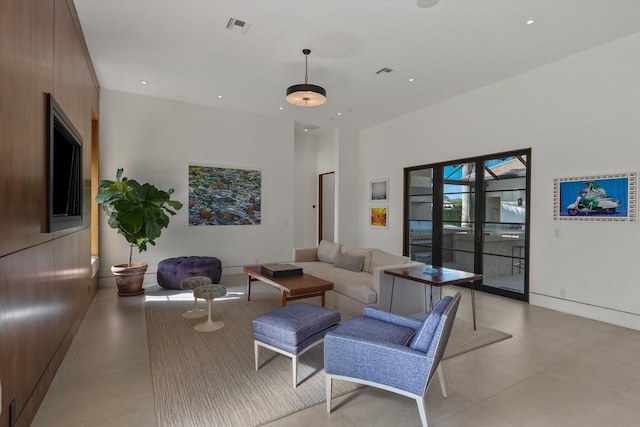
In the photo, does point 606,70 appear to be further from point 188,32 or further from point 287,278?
point 188,32

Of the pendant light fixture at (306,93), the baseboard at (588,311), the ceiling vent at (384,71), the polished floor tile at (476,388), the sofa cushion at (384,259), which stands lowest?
the polished floor tile at (476,388)

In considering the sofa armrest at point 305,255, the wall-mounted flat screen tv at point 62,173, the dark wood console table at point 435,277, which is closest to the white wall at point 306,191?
the sofa armrest at point 305,255

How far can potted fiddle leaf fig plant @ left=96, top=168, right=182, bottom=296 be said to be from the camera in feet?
16.5

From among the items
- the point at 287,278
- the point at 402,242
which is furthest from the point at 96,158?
the point at 402,242

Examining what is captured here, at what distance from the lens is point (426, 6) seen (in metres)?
3.41

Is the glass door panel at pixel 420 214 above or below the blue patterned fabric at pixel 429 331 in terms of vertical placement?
above

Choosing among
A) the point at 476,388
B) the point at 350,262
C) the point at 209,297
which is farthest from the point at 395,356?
the point at 350,262

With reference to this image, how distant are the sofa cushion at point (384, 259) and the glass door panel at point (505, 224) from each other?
200cm

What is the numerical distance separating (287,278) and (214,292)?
925 mm

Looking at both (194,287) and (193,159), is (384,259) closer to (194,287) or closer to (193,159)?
(194,287)

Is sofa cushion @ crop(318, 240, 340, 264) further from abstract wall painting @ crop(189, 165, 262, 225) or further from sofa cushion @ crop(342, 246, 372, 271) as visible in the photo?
abstract wall painting @ crop(189, 165, 262, 225)

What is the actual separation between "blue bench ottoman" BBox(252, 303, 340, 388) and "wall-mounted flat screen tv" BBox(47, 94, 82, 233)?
1791 millimetres

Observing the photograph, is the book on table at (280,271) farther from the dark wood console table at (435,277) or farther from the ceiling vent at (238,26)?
the ceiling vent at (238,26)

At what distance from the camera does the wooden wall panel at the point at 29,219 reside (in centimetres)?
177
